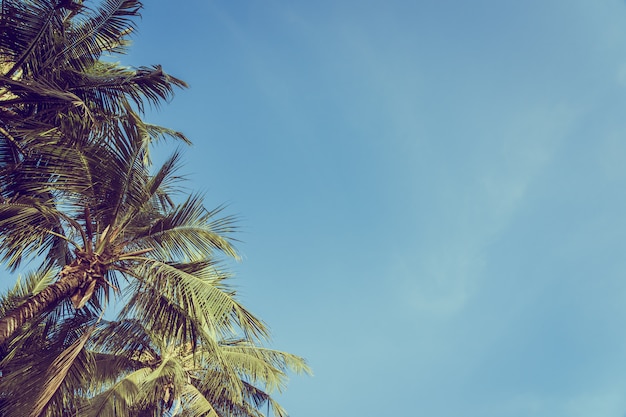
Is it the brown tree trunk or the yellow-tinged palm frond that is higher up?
the yellow-tinged palm frond

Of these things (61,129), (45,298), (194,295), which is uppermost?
(61,129)

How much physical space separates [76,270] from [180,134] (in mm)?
6150

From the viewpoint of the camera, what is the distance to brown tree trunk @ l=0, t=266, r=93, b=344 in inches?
241

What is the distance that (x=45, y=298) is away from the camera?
650cm

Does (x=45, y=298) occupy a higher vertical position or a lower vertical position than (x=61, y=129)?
lower

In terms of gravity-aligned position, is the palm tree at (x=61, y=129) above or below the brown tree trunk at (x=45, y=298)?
above

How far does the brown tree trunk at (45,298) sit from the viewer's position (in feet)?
20.1

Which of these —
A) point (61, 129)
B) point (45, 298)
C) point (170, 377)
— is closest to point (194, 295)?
point (45, 298)

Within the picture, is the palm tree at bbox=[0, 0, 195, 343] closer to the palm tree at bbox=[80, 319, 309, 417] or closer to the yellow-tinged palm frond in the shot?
the yellow-tinged palm frond

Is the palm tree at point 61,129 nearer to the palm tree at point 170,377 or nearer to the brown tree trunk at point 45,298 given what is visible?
the brown tree trunk at point 45,298

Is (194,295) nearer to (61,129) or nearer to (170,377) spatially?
(61,129)

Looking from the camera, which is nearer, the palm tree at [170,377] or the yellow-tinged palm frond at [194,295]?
the yellow-tinged palm frond at [194,295]

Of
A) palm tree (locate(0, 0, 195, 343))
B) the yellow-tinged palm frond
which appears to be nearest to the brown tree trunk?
palm tree (locate(0, 0, 195, 343))

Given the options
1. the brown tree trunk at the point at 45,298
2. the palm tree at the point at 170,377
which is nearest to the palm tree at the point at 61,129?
the brown tree trunk at the point at 45,298
